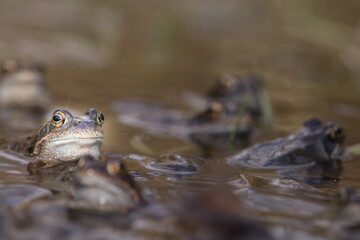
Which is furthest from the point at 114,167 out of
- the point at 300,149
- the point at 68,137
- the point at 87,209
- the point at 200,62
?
the point at 200,62

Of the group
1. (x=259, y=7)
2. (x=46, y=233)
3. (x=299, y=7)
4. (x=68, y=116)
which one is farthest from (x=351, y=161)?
(x=259, y=7)

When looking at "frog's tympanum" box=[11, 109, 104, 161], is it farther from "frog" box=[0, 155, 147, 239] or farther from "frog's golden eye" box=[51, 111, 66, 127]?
"frog" box=[0, 155, 147, 239]

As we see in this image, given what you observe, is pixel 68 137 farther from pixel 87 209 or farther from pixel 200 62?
pixel 200 62

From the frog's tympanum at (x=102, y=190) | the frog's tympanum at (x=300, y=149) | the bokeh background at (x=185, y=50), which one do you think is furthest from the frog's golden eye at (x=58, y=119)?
the frog's tympanum at (x=300, y=149)

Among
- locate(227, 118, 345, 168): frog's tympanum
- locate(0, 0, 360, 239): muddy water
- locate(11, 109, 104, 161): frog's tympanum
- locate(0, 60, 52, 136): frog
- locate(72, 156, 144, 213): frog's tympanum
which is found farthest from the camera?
locate(0, 60, 52, 136): frog

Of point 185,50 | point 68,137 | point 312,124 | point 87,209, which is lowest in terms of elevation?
point 87,209

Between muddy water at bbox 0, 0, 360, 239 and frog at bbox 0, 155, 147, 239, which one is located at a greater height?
muddy water at bbox 0, 0, 360, 239

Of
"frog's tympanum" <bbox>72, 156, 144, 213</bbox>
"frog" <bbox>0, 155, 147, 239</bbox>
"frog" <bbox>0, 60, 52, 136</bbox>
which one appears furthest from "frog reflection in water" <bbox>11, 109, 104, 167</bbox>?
"frog" <bbox>0, 60, 52, 136</bbox>
